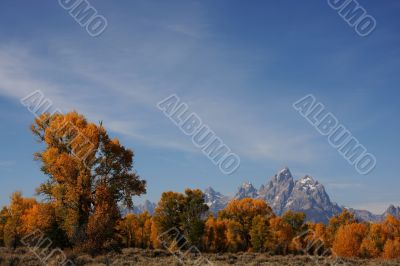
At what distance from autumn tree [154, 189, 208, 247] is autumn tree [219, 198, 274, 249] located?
19539 millimetres

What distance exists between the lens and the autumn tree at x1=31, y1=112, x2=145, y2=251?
29000 millimetres

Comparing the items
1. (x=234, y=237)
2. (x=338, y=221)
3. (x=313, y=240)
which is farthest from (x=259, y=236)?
(x=338, y=221)

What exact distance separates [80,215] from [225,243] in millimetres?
72227

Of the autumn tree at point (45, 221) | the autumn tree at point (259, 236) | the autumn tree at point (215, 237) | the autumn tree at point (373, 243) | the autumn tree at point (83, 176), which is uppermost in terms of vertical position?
the autumn tree at point (373, 243)

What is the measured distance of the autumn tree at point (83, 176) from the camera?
2900 cm

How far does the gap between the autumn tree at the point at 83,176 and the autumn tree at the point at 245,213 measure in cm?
7031

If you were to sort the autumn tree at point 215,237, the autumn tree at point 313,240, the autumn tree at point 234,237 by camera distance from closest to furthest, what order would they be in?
the autumn tree at point 313,240 → the autumn tree at point 234,237 → the autumn tree at point 215,237

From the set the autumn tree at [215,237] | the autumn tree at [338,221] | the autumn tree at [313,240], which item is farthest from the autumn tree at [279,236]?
the autumn tree at [338,221]

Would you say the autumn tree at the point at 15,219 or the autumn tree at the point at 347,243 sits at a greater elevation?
the autumn tree at the point at 347,243

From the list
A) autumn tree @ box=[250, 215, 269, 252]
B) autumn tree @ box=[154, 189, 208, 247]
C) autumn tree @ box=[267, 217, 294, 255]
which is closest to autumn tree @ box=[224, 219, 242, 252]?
autumn tree @ box=[250, 215, 269, 252]

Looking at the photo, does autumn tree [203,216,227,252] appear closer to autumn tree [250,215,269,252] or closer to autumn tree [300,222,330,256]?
autumn tree [250,215,269,252]

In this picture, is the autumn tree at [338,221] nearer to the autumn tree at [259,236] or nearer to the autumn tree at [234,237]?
the autumn tree at [259,236]

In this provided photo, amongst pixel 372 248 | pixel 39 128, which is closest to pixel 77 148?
pixel 39 128

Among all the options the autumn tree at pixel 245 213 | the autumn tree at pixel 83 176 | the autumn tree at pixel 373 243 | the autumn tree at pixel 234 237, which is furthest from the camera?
the autumn tree at pixel 245 213
